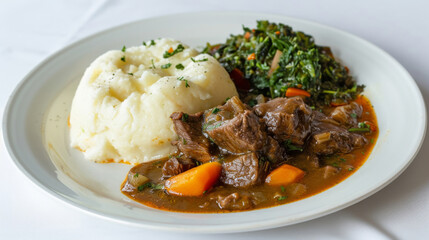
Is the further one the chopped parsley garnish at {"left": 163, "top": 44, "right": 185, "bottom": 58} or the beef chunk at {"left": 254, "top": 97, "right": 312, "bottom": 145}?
the chopped parsley garnish at {"left": 163, "top": 44, "right": 185, "bottom": 58}

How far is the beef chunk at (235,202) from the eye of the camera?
4.98 meters

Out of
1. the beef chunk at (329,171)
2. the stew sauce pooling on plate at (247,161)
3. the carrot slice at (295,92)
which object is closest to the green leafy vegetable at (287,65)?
the carrot slice at (295,92)

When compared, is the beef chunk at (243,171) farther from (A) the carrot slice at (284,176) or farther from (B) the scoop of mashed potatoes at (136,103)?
(B) the scoop of mashed potatoes at (136,103)

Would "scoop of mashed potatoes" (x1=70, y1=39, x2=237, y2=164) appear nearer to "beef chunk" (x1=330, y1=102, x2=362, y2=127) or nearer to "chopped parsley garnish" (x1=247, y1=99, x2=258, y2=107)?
"chopped parsley garnish" (x1=247, y1=99, x2=258, y2=107)

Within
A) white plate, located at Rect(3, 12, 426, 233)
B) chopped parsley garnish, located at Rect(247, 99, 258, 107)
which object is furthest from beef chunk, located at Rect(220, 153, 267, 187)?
chopped parsley garnish, located at Rect(247, 99, 258, 107)

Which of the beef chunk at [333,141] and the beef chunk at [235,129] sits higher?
the beef chunk at [235,129]

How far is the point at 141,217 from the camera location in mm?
4676

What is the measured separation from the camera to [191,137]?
5668 mm

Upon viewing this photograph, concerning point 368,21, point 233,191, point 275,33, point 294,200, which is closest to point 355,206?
point 294,200

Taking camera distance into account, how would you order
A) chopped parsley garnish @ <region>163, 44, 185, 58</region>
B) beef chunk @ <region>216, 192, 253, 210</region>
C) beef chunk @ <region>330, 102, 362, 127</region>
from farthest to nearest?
chopped parsley garnish @ <region>163, 44, 185, 58</region> < beef chunk @ <region>330, 102, 362, 127</region> < beef chunk @ <region>216, 192, 253, 210</region>

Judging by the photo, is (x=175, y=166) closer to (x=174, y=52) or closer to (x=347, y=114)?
(x=174, y=52)

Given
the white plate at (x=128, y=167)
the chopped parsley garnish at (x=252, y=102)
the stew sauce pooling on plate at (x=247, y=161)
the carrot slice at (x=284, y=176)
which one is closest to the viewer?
the white plate at (x=128, y=167)

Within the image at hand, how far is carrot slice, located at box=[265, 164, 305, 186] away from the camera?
209 inches

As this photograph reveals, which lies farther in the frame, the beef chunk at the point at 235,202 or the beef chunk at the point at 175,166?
the beef chunk at the point at 175,166
